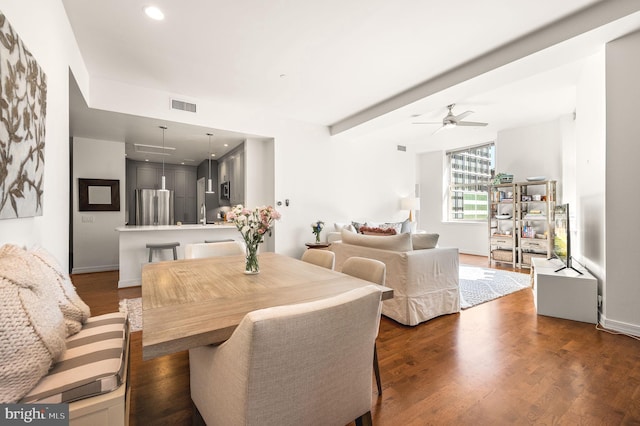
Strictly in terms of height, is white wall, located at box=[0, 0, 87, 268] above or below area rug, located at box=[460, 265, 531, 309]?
above

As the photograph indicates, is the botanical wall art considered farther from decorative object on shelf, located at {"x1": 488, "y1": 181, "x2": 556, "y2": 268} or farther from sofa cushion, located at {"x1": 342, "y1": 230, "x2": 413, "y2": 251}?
decorative object on shelf, located at {"x1": 488, "y1": 181, "x2": 556, "y2": 268}

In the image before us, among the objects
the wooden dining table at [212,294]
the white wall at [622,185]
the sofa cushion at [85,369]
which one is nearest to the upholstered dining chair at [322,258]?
the wooden dining table at [212,294]

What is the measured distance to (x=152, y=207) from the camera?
634cm

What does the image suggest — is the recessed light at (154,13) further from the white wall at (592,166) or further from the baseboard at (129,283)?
the white wall at (592,166)

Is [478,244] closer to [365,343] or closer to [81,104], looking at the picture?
[365,343]

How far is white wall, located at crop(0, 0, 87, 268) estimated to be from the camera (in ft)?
5.16

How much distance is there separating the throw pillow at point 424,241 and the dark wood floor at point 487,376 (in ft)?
2.62

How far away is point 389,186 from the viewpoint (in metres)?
6.87

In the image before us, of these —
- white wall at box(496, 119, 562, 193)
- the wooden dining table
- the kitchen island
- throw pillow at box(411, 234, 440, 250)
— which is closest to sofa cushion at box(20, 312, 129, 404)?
the wooden dining table

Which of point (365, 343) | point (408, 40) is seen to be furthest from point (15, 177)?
point (408, 40)

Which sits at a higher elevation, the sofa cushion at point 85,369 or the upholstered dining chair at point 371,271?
the upholstered dining chair at point 371,271

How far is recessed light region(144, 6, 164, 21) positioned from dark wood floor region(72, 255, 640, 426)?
295 centimetres

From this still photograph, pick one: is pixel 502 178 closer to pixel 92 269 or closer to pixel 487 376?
pixel 487 376

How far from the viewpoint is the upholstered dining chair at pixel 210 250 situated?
2.72m
